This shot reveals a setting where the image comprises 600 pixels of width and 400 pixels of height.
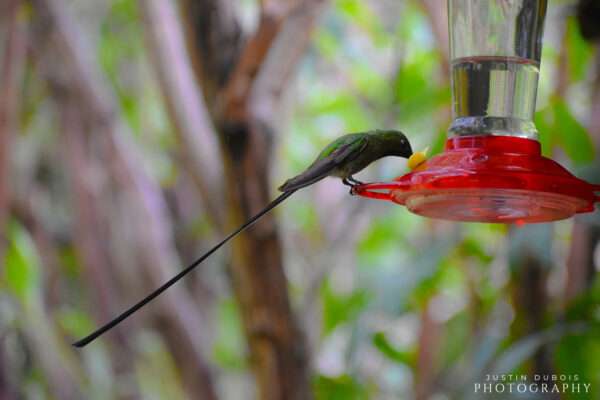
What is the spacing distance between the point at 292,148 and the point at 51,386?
1.26 metres

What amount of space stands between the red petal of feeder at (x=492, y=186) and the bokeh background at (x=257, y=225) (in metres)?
0.55

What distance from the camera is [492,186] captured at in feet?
3.14

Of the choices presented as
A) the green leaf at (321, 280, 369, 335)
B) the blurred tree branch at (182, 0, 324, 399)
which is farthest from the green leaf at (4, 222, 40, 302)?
the blurred tree branch at (182, 0, 324, 399)

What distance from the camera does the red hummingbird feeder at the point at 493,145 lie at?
969mm

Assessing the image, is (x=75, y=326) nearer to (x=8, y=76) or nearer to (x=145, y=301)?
(x=8, y=76)

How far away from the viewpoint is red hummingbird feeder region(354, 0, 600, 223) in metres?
0.97

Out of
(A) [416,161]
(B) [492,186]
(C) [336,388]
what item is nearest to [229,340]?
(C) [336,388]

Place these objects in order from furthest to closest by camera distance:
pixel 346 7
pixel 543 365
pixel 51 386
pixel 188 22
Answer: pixel 51 386 < pixel 346 7 < pixel 543 365 < pixel 188 22

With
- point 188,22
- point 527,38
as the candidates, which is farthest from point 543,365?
point 188,22

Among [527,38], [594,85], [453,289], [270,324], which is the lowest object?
[453,289]

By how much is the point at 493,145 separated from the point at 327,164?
0.19 metres

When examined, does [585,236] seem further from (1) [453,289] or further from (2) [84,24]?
(2) [84,24]

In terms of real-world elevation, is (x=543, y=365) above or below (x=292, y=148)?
below

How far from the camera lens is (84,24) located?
134 inches
